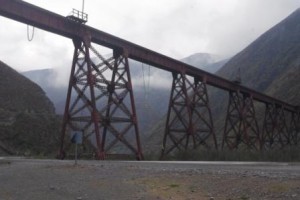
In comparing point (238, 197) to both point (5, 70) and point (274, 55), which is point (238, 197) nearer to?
point (5, 70)

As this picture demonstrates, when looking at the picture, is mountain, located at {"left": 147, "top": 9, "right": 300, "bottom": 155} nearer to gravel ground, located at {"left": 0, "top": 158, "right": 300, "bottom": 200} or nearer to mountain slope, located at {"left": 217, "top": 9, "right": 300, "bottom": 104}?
mountain slope, located at {"left": 217, "top": 9, "right": 300, "bottom": 104}

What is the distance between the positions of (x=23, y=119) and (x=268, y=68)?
85.0 m

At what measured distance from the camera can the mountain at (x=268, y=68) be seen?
354ft

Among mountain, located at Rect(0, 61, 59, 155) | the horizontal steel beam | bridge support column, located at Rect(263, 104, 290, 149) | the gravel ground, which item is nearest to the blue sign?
the gravel ground

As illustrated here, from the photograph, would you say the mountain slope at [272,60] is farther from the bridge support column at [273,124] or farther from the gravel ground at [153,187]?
the gravel ground at [153,187]

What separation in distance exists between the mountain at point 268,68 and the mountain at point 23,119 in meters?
35.3

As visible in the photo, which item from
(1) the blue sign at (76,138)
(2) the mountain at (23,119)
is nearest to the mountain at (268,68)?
(2) the mountain at (23,119)

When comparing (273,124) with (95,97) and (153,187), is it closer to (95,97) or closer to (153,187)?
(95,97)

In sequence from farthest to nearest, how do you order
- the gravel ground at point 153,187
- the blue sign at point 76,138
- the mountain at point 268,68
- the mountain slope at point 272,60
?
the mountain slope at point 272,60, the mountain at point 268,68, the blue sign at point 76,138, the gravel ground at point 153,187

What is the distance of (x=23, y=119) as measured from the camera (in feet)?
217

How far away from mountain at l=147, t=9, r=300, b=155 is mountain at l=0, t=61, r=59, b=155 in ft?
116

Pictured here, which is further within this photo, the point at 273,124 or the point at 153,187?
the point at 273,124

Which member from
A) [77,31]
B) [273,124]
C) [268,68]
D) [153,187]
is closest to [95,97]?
[77,31]

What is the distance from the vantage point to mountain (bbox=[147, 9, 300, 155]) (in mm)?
107812
